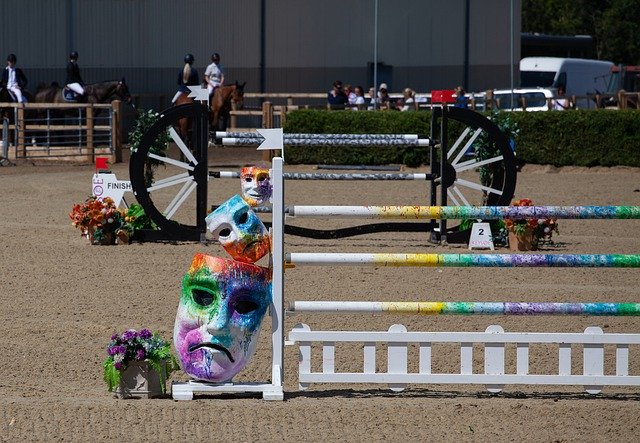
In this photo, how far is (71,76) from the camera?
2631cm

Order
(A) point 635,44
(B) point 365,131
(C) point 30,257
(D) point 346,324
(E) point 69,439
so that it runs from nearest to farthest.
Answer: (E) point 69,439
(D) point 346,324
(C) point 30,257
(B) point 365,131
(A) point 635,44

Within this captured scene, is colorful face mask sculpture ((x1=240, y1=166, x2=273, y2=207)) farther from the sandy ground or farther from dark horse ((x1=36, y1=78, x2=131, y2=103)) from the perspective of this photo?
dark horse ((x1=36, y1=78, x2=131, y2=103))

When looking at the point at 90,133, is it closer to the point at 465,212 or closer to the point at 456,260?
the point at 465,212

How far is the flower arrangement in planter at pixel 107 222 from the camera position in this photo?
42.9 ft

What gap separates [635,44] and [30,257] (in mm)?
56125

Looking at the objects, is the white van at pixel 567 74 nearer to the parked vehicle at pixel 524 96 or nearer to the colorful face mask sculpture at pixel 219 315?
the parked vehicle at pixel 524 96

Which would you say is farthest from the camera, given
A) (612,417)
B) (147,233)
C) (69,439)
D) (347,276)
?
(147,233)

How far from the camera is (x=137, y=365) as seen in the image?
258 inches

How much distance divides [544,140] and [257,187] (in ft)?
51.9

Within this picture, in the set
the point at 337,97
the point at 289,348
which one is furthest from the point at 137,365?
the point at 337,97

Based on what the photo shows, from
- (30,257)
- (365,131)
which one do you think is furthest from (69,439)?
(365,131)

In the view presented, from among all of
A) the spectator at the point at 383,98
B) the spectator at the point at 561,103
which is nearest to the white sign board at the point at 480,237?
the spectator at the point at 383,98

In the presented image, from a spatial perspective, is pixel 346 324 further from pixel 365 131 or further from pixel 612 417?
pixel 365 131

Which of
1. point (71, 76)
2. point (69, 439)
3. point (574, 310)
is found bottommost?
point (69, 439)
